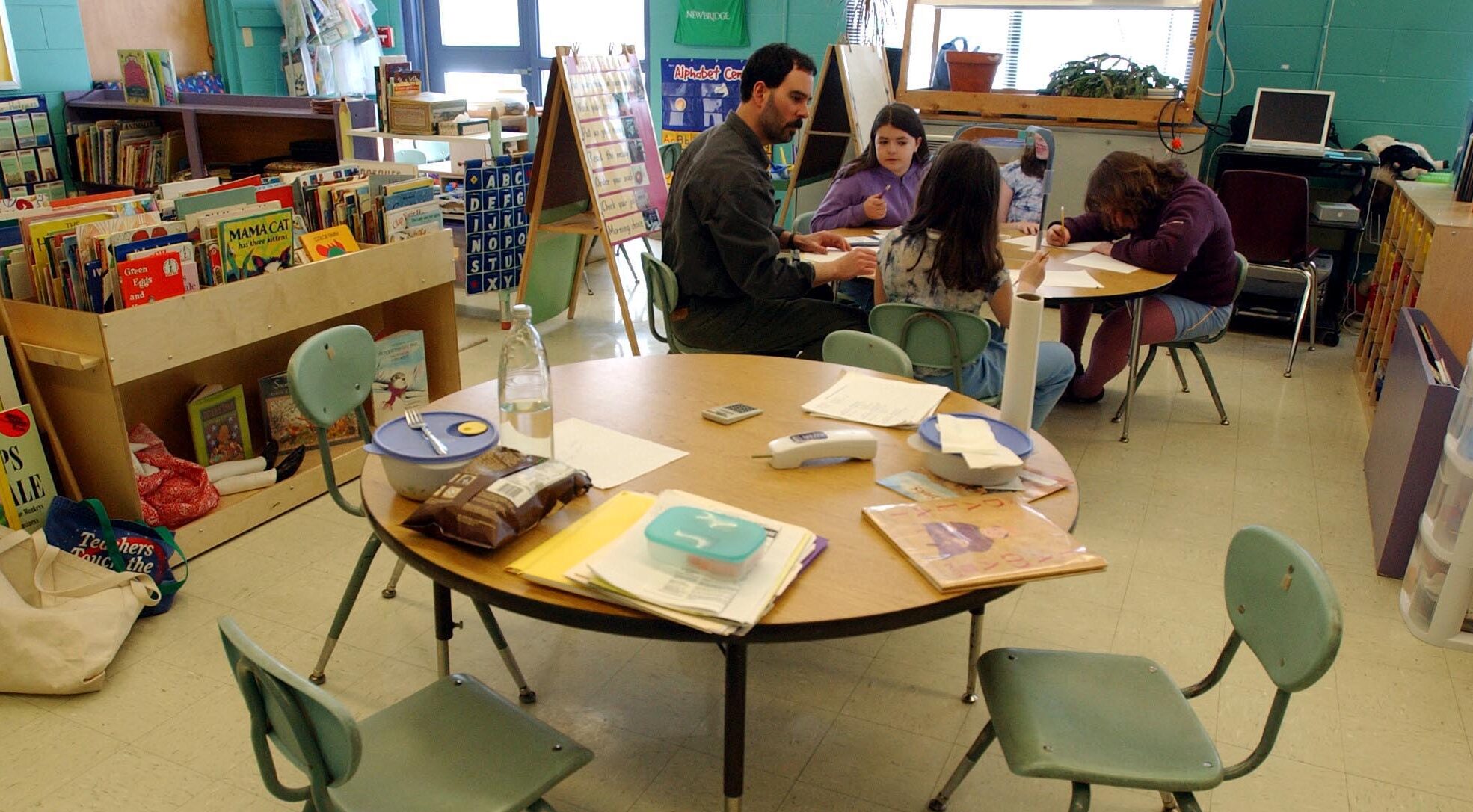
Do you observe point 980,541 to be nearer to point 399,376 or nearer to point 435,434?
point 435,434

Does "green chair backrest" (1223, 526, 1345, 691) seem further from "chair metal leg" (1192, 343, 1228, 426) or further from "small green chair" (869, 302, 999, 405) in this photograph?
"chair metal leg" (1192, 343, 1228, 426)

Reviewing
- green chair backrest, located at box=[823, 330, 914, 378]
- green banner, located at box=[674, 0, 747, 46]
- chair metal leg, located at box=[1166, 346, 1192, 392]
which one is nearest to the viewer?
green chair backrest, located at box=[823, 330, 914, 378]

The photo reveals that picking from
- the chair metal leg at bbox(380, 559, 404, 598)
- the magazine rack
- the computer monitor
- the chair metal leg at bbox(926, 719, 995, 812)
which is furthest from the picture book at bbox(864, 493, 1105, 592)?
the computer monitor

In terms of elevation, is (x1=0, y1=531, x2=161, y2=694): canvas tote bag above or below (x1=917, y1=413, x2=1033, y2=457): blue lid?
below

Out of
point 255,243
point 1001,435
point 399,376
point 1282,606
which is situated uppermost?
point 255,243

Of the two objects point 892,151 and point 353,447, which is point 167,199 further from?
point 892,151

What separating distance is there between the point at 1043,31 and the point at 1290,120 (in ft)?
5.02

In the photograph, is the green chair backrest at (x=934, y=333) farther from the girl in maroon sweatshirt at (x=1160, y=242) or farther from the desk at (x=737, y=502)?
the girl in maroon sweatshirt at (x=1160, y=242)

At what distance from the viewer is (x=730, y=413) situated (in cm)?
211

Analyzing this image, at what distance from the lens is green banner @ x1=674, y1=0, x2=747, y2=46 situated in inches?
265

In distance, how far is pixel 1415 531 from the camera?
115 inches

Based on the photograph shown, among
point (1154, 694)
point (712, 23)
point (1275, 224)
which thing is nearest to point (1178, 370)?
point (1275, 224)

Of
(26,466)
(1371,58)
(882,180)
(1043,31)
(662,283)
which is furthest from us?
(1043,31)

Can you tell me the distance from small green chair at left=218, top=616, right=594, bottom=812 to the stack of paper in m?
0.29
